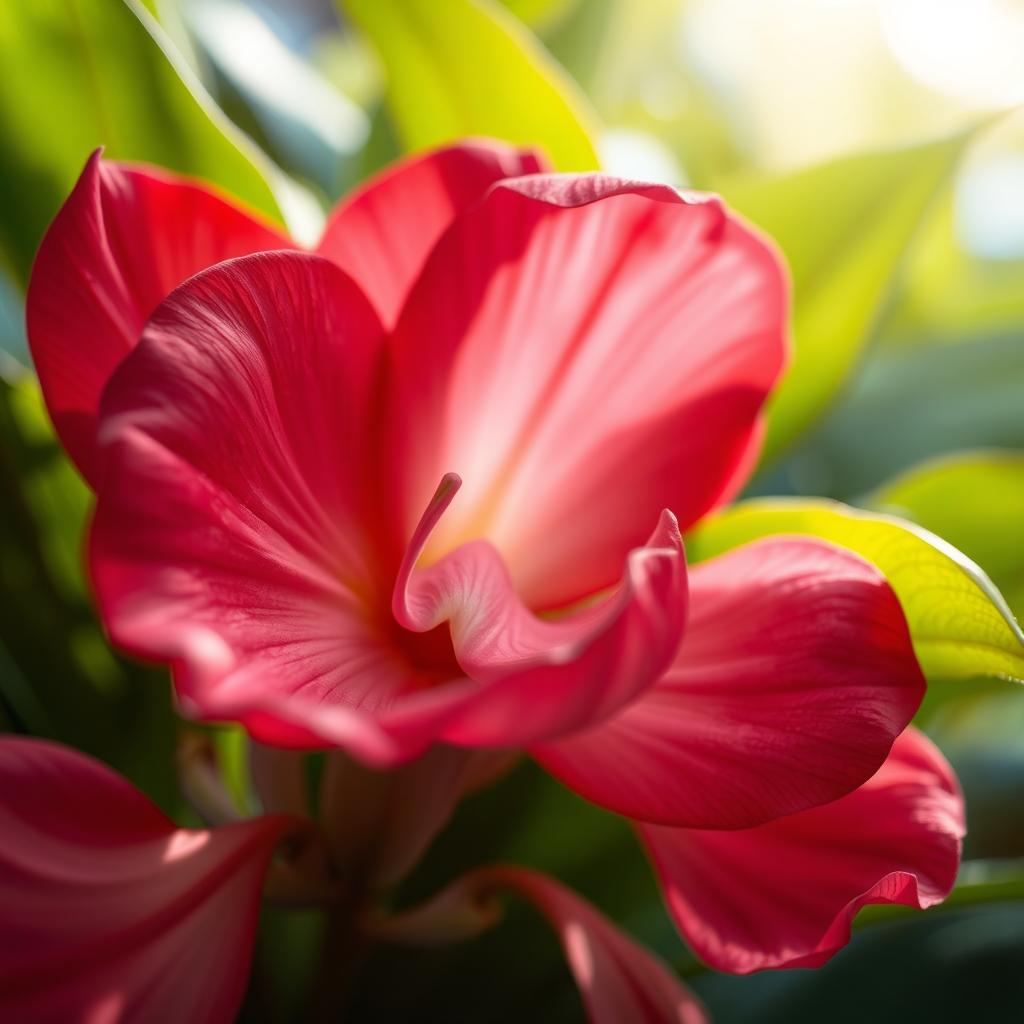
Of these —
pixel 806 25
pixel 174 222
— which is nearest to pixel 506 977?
pixel 174 222

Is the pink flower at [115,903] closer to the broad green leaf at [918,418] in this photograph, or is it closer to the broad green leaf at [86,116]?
the broad green leaf at [86,116]

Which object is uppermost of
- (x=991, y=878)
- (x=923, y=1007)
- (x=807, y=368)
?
(x=807, y=368)

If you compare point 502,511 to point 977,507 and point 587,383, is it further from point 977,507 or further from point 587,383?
point 977,507

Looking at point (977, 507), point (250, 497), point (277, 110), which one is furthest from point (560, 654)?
point (277, 110)

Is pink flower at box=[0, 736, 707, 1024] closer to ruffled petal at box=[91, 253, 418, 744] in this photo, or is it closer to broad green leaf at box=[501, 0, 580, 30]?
ruffled petal at box=[91, 253, 418, 744]

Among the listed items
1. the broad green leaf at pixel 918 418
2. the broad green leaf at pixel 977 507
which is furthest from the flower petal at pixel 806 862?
the broad green leaf at pixel 918 418

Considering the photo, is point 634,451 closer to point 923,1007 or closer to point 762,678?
point 762,678

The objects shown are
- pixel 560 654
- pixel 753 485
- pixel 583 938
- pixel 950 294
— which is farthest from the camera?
pixel 950 294
